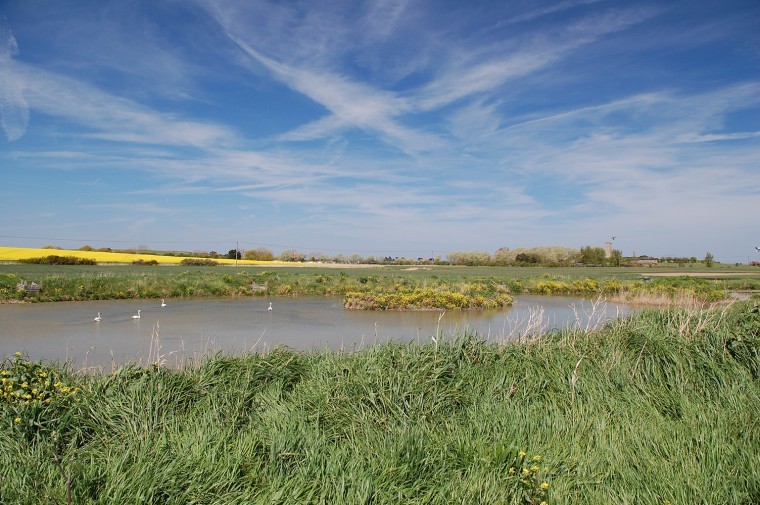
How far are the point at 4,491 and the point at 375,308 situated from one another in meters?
18.5

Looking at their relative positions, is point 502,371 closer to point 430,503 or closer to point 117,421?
point 430,503

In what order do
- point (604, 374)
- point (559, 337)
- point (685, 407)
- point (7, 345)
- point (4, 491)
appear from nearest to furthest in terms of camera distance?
point (4, 491) < point (685, 407) < point (604, 374) < point (559, 337) < point (7, 345)

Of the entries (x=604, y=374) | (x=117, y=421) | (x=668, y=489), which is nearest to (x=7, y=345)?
(x=117, y=421)

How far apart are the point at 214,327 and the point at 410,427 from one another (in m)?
11.3

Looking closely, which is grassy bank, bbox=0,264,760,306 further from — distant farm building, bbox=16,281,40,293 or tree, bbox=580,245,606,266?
tree, bbox=580,245,606,266

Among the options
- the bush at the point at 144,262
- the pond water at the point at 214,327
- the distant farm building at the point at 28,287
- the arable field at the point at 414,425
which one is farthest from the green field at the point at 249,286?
the bush at the point at 144,262

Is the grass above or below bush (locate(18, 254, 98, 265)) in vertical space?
below

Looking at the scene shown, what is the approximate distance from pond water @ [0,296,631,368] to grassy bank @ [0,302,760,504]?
1308mm

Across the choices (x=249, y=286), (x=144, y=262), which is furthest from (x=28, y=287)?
(x=144, y=262)

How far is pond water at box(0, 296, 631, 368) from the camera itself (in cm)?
983

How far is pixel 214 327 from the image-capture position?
14789 mm

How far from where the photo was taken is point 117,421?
15.8 feet

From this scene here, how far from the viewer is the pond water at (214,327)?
387 inches

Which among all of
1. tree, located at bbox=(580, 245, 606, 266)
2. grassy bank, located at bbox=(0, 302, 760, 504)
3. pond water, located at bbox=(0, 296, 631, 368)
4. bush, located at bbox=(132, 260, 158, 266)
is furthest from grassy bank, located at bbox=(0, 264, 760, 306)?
tree, located at bbox=(580, 245, 606, 266)
